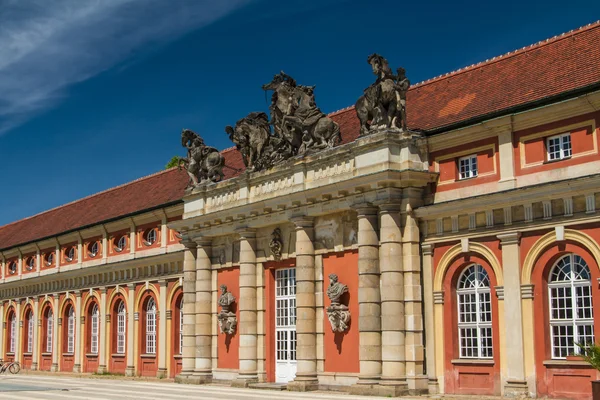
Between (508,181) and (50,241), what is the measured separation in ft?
115

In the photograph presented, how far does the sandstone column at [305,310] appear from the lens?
31.5 meters

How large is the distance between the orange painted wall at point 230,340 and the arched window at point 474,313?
11.2 meters

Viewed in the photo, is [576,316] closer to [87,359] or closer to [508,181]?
[508,181]

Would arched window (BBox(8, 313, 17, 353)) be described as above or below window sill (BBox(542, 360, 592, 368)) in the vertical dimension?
above

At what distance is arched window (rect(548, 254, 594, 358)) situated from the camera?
24.5 meters

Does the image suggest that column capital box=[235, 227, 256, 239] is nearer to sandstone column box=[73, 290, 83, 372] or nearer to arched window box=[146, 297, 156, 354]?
arched window box=[146, 297, 156, 354]

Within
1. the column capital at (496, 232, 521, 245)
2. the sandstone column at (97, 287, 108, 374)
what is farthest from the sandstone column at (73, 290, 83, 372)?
the column capital at (496, 232, 521, 245)

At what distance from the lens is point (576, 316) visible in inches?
A: 969

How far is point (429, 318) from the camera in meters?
28.4

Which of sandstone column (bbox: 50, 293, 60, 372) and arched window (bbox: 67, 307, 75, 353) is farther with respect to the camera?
sandstone column (bbox: 50, 293, 60, 372)

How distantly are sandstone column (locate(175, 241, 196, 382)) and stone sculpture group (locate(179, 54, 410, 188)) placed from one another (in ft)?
10.3

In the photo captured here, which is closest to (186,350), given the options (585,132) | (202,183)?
(202,183)

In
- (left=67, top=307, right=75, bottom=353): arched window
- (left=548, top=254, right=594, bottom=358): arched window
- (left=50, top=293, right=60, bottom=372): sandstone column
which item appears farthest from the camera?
(left=50, top=293, right=60, bottom=372): sandstone column

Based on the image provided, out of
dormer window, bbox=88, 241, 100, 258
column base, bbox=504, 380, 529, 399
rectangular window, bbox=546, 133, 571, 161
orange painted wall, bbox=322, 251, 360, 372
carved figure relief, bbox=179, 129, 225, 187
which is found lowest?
column base, bbox=504, 380, 529, 399
